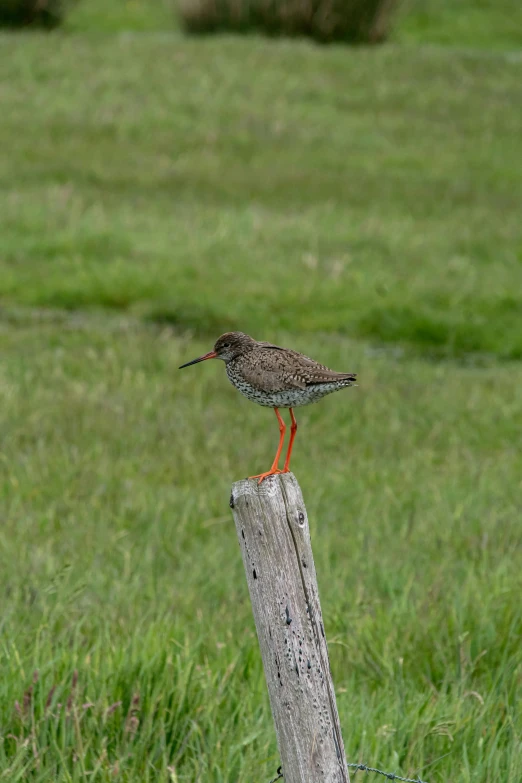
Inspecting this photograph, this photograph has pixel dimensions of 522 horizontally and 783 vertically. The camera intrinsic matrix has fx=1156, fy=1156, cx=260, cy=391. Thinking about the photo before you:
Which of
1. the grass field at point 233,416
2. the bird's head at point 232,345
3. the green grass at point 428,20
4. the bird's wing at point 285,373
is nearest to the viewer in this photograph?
the bird's wing at point 285,373

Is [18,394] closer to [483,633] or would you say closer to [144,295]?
[144,295]

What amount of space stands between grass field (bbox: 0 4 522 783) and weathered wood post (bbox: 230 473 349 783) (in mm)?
612

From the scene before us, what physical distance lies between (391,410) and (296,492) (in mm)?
5564

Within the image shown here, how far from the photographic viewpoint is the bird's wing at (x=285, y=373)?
3305mm

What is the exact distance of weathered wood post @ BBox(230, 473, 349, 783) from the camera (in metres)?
2.95

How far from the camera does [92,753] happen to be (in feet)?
11.8

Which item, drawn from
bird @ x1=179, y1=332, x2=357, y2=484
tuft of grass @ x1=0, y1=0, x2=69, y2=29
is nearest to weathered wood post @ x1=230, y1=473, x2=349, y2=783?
bird @ x1=179, y1=332, x2=357, y2=484

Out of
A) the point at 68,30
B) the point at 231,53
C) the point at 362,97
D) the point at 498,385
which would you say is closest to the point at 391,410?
the point at 498,385

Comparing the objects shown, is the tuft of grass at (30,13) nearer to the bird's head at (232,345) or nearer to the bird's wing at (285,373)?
the bird's head at (232,345)

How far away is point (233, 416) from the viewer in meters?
8.21

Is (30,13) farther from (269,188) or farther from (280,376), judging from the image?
(280,376)

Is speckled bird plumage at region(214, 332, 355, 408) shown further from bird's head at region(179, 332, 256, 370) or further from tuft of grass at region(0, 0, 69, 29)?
tuft of grass at region(0, 0, 69, 29)

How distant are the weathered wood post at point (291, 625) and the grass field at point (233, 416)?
2.01 feet

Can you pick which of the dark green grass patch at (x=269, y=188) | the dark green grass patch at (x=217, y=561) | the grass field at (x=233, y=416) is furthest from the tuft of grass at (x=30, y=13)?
the dark green grass patch at (x=217, y=561)
